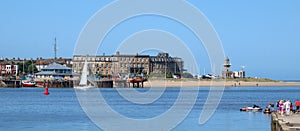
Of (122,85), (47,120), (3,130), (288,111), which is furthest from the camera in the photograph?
(122,85)

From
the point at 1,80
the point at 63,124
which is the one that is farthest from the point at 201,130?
the point at 1,80

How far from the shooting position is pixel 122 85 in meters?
180

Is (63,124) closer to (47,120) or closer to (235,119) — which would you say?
(47,120)

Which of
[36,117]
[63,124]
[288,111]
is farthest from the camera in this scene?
[36,117]

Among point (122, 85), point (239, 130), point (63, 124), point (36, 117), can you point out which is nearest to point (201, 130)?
point (239, 130)

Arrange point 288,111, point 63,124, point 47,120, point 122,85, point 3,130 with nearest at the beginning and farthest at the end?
point 288,111 → point 3,130 → point 63,124 → point 47,120 → point 122,85

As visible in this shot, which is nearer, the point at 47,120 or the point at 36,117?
the point at 47,120

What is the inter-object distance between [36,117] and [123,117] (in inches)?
286

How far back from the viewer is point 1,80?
18650 cm

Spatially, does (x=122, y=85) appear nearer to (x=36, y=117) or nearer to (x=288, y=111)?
(x=36, y=117)

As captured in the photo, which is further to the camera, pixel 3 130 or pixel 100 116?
pixel 100 116

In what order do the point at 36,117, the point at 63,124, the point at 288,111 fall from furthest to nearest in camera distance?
the point at 36,117 → the point at 63,124 → the point at 288,111

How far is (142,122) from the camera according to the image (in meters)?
53.0

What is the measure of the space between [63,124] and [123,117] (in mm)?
8742
